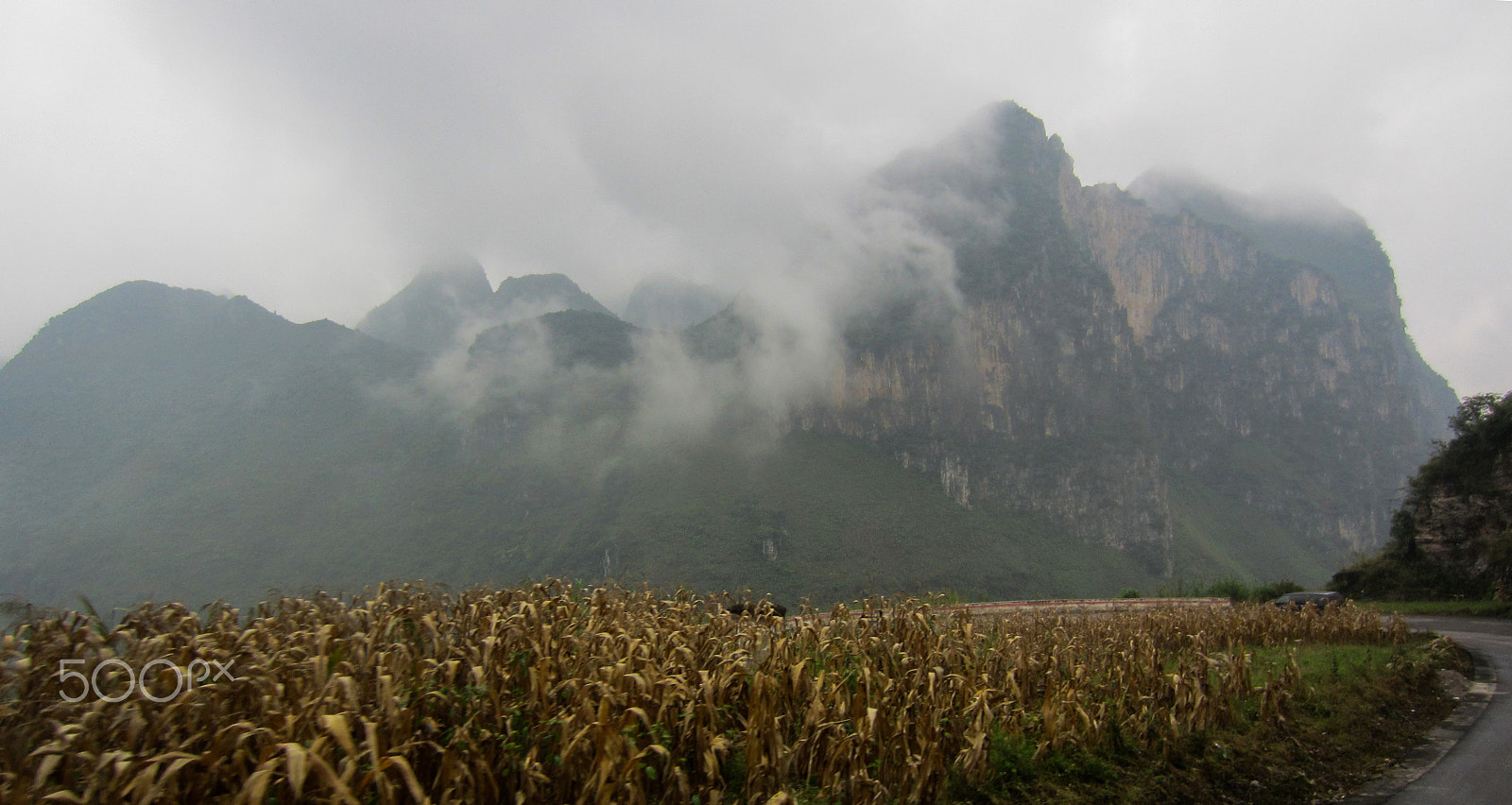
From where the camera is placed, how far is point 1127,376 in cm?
13275

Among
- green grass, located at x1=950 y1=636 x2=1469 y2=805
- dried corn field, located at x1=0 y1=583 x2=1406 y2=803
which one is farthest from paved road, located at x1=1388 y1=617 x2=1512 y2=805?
dried corn field, located at x1=0 y1=583 x2=1406 y2=803

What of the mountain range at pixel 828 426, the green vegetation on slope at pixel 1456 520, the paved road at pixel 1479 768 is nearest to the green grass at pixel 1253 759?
the paved road at pixel 1479 768

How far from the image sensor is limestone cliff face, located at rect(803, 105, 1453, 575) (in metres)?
118

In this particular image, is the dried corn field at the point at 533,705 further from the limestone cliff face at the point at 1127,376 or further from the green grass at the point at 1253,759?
the limestone cliff face at the point at 1127,376

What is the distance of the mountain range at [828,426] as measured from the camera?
288ft

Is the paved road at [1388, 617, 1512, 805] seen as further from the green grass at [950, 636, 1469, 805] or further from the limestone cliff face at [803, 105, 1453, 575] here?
the limestone cliff face at [803, 105, 1453, 575]

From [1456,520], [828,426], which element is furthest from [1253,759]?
[828,426]

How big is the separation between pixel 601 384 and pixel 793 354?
36804mm

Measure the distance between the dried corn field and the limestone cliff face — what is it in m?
109

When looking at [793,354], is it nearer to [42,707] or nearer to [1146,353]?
[1146,353]

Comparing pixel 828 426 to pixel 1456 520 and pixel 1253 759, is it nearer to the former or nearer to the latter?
pixel 1456 520

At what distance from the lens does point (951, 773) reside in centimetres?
539

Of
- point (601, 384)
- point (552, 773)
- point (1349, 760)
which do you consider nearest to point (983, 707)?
point (552, 773)

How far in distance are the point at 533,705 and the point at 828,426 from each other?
11622cm
